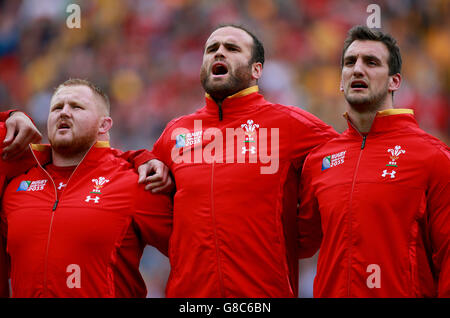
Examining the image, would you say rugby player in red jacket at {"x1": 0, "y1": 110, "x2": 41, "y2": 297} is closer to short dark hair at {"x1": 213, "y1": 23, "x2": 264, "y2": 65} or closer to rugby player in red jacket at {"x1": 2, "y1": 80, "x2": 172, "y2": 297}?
rugby player in red jacket at {"x1": 2, "y1": 80, "x2": 172, "y2": 297}

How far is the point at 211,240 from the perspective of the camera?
9.70 ft

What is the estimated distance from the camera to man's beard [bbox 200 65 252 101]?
10.7 feet

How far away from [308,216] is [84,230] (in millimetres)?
1066

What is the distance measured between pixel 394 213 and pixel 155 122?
→ 13.9 ft

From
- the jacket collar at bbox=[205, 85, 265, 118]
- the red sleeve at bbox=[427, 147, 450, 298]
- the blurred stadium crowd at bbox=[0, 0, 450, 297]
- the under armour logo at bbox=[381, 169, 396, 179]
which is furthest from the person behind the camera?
the blurred stadium crowd at bbox=[0, 0, 450, 297]

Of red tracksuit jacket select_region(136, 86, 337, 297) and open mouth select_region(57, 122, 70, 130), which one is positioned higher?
open mouth select_region(57, 122, 70, 130)

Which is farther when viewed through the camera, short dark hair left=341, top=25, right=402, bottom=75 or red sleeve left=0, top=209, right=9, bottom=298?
red sleeve left=0, top=209, right=9, bottom=298

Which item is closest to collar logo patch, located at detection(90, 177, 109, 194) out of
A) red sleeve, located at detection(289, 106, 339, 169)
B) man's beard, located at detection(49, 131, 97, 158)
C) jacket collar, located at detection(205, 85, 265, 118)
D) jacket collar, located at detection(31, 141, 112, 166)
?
jacket collar, located at detection(31, 141, 112, 166)

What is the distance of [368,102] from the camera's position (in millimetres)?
3008

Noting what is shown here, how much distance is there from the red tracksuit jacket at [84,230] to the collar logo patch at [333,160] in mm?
813

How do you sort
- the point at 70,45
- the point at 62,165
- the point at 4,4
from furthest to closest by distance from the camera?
the point at 4,4 < the point at 70,45 < the point at 62,165

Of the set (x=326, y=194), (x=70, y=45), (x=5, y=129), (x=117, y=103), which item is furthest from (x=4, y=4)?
(x=326, y=194)

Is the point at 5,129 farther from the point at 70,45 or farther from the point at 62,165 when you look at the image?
the point at 70,45

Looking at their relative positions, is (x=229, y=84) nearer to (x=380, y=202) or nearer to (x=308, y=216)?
(x=308, y=216)
